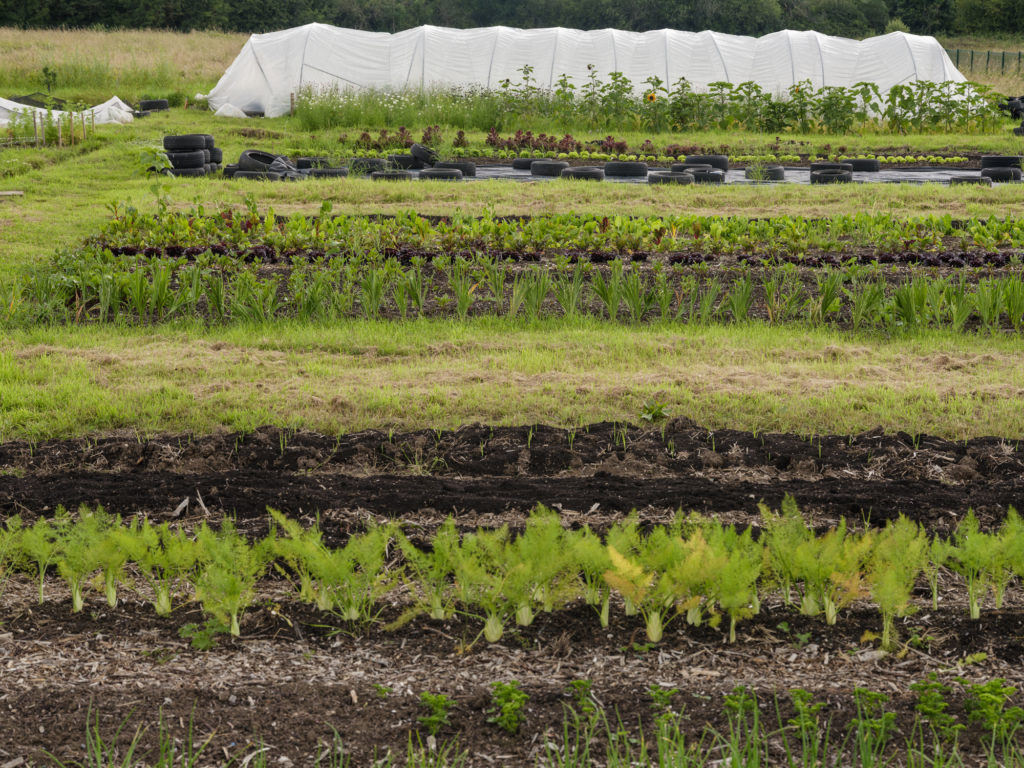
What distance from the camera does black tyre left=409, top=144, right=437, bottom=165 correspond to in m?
16.3

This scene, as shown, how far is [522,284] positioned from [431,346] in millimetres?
911

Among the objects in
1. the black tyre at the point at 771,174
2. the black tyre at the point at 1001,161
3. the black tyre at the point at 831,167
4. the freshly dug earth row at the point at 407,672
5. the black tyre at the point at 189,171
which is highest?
the black tyre at the point at 1001,161

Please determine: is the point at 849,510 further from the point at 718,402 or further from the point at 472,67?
the point at 472,67

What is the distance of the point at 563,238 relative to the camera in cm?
887

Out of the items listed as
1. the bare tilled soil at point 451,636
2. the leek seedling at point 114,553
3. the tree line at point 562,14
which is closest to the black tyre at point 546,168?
the bare tilled soil at point 451,636

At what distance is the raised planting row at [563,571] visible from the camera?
3.02 metres

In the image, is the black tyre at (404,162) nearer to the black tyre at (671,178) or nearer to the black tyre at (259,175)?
the black tyre at (259,175)

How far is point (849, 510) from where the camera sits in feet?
13.6

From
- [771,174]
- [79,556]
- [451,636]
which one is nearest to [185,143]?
[771,174]

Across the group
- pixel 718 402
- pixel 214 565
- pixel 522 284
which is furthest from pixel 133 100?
pixel 214 565

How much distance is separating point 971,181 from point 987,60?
2832 centimetres

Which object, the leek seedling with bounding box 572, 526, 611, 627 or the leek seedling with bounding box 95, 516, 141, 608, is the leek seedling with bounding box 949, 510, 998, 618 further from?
the leek seedling with bounding box 95, 516, 141, 608

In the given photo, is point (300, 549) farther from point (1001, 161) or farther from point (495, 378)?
point (1001, 161)

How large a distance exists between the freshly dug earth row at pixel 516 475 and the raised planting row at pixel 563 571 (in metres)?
0.69
